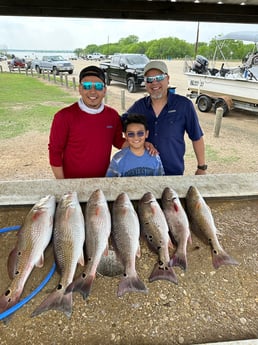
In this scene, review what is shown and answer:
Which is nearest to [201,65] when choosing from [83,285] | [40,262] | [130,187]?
[130,187]

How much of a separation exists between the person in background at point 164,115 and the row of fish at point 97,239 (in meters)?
1.05

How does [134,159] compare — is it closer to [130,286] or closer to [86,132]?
[86,132]

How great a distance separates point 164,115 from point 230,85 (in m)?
9.51

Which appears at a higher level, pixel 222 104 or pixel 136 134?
pixel 136 134

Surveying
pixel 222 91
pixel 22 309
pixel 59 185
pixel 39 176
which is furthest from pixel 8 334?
pixel 222 91

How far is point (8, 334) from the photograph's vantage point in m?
1.29

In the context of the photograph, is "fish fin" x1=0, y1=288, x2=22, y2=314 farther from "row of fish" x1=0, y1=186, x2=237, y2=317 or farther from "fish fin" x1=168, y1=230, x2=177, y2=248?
"fish fin" x1=168, y1=230, x2=177, y2=248

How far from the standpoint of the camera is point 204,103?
40.3ft

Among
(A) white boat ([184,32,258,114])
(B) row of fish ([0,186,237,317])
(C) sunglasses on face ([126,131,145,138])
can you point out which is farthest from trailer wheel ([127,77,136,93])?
(B) row of fish ([0,186,237,317])

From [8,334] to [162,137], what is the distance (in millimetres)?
2230

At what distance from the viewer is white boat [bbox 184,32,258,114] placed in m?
10.8

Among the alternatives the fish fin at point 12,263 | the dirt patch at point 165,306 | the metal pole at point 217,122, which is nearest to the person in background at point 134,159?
the dirt patch at point 165,306

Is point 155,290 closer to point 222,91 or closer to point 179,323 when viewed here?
point 179,323

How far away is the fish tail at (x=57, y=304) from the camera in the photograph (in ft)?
4.34
